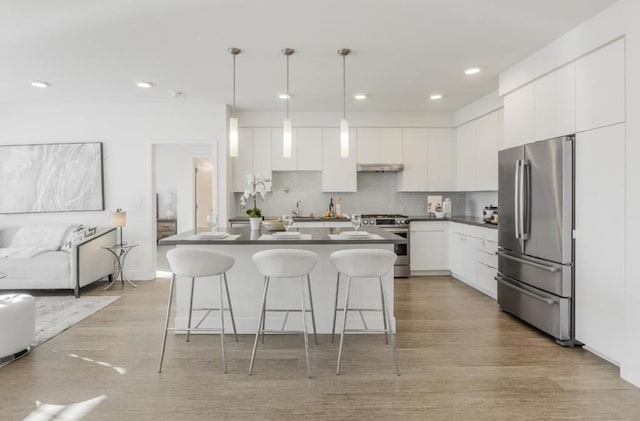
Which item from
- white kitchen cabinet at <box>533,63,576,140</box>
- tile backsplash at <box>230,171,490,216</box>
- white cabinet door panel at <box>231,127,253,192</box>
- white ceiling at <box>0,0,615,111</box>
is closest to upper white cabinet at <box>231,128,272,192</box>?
white cabinet door panel at <box>231,127,253,192</box>

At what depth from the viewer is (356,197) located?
653cm

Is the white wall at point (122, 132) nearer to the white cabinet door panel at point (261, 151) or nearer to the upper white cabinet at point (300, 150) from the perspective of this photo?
the white cabinet door panel at point (261, 151)

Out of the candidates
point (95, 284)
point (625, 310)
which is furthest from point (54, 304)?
point (625, 310)

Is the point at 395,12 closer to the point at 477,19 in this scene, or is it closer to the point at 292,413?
the point at 477,19

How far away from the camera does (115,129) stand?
560cm

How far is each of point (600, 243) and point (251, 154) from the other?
15.2 feet

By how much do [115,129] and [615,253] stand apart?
6036 mm

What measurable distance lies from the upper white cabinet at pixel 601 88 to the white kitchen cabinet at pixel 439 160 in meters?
3.15

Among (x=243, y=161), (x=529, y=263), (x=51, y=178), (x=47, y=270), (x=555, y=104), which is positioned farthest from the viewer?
(x=243, y=161)

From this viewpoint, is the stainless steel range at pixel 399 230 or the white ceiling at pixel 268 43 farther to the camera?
the stainless steel range at pixel 399 230

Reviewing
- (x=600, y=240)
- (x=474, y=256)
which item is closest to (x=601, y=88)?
(x=600, y=240)

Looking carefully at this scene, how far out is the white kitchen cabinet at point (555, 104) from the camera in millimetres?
3141

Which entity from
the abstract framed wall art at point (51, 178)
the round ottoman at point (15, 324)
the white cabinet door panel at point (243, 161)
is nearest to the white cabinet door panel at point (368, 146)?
the white cabinet door panel at point (243, 161)

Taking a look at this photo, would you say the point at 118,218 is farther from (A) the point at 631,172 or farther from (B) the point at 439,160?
(A) the point at 631,172
